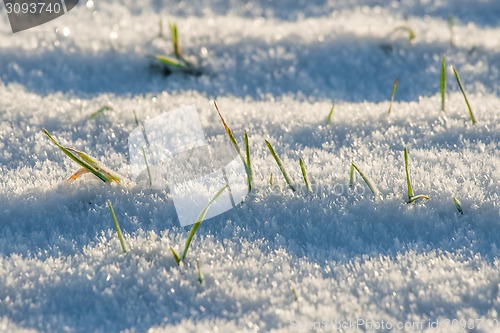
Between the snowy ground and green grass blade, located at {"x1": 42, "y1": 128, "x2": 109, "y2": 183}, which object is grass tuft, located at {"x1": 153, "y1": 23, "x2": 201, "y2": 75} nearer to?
the snowy ground

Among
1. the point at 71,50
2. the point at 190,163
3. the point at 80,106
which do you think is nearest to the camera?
the point at 190,163

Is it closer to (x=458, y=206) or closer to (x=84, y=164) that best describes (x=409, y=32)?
(x=458, y=206)

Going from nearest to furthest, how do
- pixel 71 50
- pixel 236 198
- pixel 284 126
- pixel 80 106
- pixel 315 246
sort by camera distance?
pixel 315 246 → pixel 236 198 → pixel 284 126 → pixel 80 106 → pixel 71 50

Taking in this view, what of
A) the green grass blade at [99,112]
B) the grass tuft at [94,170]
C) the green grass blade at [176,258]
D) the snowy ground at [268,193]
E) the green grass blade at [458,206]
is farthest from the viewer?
the green grass blade at [99,112]

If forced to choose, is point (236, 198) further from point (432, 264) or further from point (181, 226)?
point (432, 264)

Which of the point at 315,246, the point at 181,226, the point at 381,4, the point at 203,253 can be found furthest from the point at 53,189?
the point at 381,4

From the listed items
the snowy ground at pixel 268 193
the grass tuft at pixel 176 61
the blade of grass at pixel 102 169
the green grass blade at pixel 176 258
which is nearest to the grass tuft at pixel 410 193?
the snowy ground at pixel 268 193

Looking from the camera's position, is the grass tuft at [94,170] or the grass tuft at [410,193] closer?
the grass tuft at [410,193]

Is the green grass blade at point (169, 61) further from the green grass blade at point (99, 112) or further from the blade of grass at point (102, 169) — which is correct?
the blade of grass at point (102, 169)

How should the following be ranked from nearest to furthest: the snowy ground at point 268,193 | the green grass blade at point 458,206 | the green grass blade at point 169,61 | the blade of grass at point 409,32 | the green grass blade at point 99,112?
the snowy ground at point 268,193
the green grass blade at point 458,206
the green grass blade at point 99,112
the green grass blade at point 169,61
the blade of grass at point 409,32
